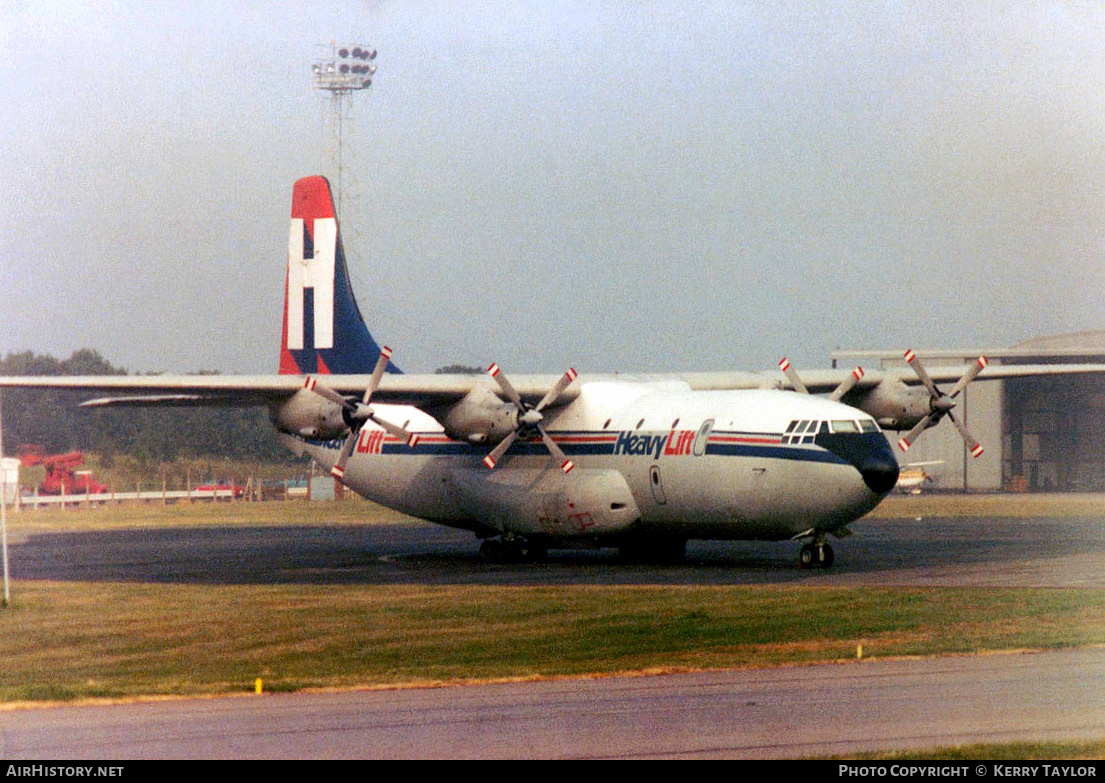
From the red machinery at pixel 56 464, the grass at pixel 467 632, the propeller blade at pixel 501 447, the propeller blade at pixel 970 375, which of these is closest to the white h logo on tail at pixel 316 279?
the red machinery at pixel 56 464

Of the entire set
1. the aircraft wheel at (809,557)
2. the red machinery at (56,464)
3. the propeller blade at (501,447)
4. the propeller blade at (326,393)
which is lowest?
the aircraft wheel at (809,557)

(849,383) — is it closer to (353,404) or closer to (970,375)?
(970,375)

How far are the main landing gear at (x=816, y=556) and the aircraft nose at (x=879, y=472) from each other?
2.02m

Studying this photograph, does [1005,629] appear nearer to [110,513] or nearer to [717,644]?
[717,644]

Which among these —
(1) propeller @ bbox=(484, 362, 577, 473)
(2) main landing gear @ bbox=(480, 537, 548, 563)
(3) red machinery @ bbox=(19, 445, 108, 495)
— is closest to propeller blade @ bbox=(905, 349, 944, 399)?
(1) propeller @ bbox=(484, 362, 577, 473)

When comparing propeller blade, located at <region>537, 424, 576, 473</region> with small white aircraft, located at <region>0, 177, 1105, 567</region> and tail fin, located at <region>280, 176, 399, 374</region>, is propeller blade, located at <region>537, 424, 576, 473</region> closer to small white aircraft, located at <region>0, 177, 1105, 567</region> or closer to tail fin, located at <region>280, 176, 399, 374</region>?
small white aircraft, located at <region>0, 177, 1105, 567</region>

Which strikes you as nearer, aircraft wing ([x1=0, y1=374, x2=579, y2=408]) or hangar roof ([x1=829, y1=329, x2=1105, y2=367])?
aircraft wing ([x1=0, y1=374, x2=579, y2=408])

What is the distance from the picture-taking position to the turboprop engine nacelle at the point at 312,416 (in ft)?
101

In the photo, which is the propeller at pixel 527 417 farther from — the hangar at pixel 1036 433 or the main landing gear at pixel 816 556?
the hangar at pixel 1036 433

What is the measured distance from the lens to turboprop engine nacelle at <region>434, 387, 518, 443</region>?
31.6 metres

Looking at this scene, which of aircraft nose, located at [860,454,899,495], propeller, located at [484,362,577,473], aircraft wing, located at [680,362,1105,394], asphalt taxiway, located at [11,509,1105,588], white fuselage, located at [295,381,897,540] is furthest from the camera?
aircraft wing, located at [680,362,1105,394]

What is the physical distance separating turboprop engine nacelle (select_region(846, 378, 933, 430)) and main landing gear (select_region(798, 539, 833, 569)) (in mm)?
5737

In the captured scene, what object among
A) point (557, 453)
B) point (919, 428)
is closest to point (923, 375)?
point (919, 428)

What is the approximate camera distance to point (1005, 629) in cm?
1975
